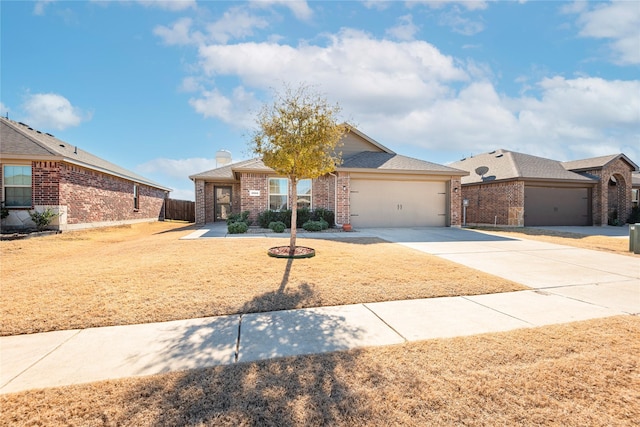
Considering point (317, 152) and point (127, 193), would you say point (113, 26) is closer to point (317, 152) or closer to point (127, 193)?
point (317, 152)

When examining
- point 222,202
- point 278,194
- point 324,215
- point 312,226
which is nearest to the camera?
point 312,226

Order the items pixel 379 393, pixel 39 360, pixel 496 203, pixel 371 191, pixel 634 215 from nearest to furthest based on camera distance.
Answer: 1. pixel 379 393
2. pixel 39 360
3. pixel 371 191
4. pixel 496 203
5. pixel 634 215

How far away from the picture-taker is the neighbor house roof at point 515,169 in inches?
680

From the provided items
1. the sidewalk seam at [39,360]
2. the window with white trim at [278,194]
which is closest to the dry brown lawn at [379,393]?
the sidewalk seam at [39,360]

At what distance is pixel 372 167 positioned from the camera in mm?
14453

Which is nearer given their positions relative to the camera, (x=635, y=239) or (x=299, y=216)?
(x=635, y=239)

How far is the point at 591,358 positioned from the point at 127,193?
21.6 m

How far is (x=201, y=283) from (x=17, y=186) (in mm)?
12903

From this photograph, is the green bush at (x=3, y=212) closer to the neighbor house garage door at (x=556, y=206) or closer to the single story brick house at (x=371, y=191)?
the single story brick house at (x=371, y=191)

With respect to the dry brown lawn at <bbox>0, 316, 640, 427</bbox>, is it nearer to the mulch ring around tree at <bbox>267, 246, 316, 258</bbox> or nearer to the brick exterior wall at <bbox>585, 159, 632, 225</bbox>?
the mulch ring around tree at <bbox>267, 246, 316, 258</bbox>

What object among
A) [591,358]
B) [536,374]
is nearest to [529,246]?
[591,358]

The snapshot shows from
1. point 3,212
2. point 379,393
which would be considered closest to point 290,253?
point 379,393

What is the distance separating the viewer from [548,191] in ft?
58.0

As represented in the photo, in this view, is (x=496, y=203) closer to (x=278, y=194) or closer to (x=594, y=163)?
(x=594, y=163)
